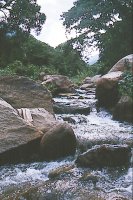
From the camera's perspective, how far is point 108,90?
1115 cm

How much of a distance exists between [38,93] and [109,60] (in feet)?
36.4

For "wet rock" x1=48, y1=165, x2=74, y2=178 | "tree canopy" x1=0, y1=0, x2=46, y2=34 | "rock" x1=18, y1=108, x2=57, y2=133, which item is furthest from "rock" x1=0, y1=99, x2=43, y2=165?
"tree canopy" x1=0, y1=0, x2=46, y2=34

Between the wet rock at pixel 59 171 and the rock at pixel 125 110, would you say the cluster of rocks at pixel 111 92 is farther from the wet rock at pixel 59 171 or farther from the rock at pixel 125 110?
the wet rock at pixel 59 171

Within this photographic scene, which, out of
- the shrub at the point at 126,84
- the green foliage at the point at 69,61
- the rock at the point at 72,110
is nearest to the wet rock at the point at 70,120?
the rock at the point at 72,110

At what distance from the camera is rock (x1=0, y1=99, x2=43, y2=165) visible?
18.9 feet

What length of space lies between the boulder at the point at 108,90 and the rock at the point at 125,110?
1.37 meters

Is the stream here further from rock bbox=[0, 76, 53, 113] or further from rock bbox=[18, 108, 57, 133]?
rock bbox=[0, 76, 53, 113]

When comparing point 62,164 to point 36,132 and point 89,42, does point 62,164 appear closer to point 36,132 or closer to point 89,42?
point 36,132

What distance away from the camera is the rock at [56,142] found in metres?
6.02

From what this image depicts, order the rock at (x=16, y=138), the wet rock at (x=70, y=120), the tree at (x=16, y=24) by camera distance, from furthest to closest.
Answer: the tree at (x=16, y=24) → the wet rock at (x=70, y=120) → the rock at (x=16, y=138)

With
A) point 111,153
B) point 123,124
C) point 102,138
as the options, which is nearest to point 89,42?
point 123,124

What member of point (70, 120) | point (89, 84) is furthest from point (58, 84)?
point (70, 120)

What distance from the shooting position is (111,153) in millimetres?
5398

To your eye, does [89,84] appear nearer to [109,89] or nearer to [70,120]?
[109,89]
